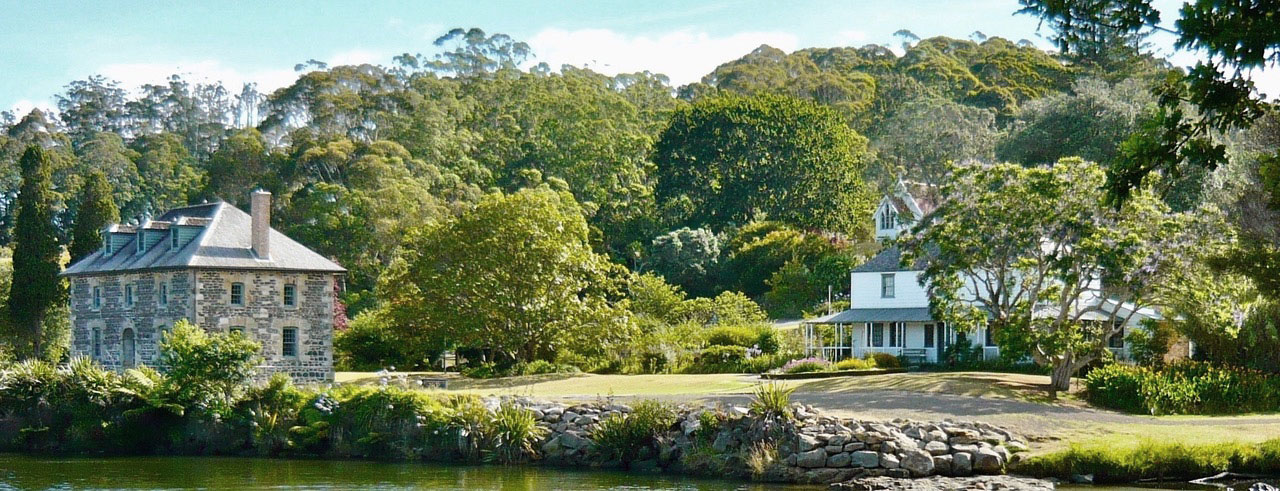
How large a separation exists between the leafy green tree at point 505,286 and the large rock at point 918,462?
2166 centimetres

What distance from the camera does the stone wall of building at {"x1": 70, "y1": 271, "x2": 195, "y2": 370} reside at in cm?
4222

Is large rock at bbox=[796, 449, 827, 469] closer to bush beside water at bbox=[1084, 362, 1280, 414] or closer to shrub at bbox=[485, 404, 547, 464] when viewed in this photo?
shrub at bbox=[485, 404, 547, 464]

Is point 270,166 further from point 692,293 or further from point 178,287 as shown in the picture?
point 178,287

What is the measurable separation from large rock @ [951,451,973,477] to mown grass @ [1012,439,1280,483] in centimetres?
106

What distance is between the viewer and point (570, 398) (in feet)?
107

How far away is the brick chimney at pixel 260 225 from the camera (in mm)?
43031

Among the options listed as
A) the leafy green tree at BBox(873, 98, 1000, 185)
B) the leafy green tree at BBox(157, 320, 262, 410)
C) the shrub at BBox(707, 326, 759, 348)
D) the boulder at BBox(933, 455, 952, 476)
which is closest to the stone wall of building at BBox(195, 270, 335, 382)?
the leafy green tree at BBox(157, 320, 262, 410)

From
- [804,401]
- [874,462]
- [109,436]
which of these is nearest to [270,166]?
[109,436]

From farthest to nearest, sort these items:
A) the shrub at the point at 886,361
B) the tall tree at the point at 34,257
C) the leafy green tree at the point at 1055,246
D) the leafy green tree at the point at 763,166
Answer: the leafy green tree at the point at 763,166, the tall tree at the point at 34,257, the shrub at the point at 886,361, the leafy green tree at the point at 1055,246

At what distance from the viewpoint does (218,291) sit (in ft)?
138

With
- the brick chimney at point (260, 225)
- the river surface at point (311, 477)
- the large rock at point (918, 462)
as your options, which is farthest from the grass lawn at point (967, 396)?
the brick chimney at point (260, 225)

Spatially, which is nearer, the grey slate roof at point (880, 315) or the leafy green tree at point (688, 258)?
the grey slate roof at point (880, 315)

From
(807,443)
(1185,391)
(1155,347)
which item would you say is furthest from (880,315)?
(807,443)

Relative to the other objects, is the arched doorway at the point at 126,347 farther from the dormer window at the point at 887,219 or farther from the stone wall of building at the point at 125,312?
the dormer window at the point at 887,219
